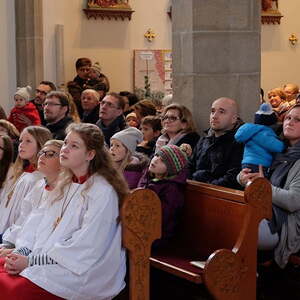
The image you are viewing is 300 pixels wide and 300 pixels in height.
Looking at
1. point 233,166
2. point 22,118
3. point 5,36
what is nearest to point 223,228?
point 233,166

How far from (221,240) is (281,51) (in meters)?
9.73

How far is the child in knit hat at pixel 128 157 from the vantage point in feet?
20.0

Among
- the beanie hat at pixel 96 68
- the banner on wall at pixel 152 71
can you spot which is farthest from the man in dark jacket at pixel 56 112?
the banner on wall at pixel 152 71

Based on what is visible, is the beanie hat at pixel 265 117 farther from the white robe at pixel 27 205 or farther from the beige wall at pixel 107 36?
the beige wall at pixel 107 36

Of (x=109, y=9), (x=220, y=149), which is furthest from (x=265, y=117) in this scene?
(x=109, y=9)

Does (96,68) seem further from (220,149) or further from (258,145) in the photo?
(258,145)

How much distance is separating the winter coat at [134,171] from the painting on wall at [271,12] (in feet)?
28.5

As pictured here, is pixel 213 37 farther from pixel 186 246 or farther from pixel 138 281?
pixel 138 281

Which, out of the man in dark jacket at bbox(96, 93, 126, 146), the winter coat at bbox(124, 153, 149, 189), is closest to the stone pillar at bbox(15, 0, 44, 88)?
the man in dark jacket at bbox(96, 93, 126, 146)

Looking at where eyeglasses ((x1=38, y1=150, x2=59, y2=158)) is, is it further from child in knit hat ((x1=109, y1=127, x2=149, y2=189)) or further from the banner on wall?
the banner on wall

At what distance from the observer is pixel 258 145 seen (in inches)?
223

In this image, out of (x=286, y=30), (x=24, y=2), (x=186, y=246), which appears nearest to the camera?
(x=186, y=246)

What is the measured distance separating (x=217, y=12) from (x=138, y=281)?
115 inches

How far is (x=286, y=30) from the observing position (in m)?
14.5
